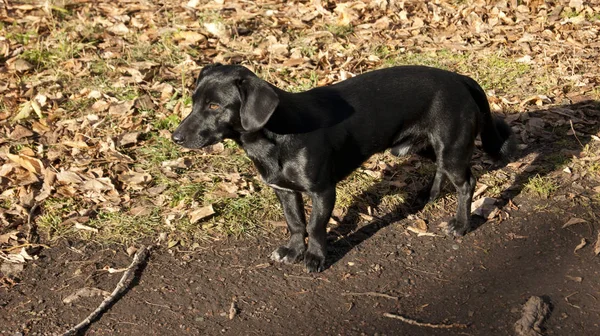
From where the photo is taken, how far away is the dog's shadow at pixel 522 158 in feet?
17.3

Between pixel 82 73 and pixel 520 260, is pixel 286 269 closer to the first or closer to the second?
pixel 520 260

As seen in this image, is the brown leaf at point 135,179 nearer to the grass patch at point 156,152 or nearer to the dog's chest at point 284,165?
the grass patch at point 156,152

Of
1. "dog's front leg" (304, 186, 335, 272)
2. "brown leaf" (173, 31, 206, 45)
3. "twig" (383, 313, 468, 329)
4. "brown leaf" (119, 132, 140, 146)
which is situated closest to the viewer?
"twig" (383, 313, 468, 329)

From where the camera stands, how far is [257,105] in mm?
4180

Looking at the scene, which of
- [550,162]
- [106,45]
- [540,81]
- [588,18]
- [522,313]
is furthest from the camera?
[588,18]

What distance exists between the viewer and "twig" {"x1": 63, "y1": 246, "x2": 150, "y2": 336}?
4250 mm

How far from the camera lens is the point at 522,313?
418cm

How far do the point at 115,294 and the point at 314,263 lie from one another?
1280mm

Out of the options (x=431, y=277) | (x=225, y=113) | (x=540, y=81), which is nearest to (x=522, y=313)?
(x=431, y=277)

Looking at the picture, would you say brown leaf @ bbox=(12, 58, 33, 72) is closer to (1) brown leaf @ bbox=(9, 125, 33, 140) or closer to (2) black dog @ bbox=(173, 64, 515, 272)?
(1) brown leaf @ bbox=(9, 125, 33, 140)

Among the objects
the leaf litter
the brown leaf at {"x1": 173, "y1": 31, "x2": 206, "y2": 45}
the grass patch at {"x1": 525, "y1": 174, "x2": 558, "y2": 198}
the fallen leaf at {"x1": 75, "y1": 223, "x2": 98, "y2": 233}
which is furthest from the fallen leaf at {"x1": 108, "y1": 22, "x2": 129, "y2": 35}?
the grass patch at {"x1": 525, "y1": 174, "x2": 558, "y2": 198}

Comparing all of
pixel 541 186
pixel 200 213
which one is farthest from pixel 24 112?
pixel 541 186

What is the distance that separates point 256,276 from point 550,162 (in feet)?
9.17

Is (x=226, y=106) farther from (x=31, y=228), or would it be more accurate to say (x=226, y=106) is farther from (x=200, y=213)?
(x=31, y=228)
